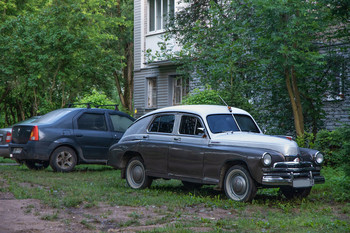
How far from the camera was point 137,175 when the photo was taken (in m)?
12.1

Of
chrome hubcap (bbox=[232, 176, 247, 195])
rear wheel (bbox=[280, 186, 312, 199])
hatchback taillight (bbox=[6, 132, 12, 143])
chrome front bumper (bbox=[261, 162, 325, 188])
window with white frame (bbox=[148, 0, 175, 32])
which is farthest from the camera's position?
window with white frame (bbox=[148, 0, 175, 32])

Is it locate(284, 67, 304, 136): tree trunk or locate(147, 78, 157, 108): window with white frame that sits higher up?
locate(147, 78, 157, 108): window with white frame

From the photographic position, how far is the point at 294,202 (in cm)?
1026

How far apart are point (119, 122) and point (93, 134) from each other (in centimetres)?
107

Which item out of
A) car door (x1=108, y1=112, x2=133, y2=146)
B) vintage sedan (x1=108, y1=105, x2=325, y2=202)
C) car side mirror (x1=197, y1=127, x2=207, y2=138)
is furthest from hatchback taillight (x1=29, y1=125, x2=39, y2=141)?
car side mirror (x1=197, y1=127, x2=207, y2=138)

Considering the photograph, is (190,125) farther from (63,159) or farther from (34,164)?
(34,164)

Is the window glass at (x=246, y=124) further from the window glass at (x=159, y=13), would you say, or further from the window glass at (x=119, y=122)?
the window glass at (x=159, y=13)

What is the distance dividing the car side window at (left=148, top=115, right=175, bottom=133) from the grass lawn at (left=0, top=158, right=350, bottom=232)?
1.27m

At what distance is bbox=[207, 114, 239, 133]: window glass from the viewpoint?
1092 cm

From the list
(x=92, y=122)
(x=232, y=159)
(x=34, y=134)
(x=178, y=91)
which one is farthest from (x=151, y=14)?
(x=232, y=159)

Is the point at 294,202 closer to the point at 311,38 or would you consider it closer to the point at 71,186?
the point at 71,186

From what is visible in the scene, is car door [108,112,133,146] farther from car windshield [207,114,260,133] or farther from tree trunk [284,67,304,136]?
car windshield [207,114,260,133]

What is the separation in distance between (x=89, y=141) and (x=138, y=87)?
15.7m

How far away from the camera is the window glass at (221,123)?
35.8 feet
